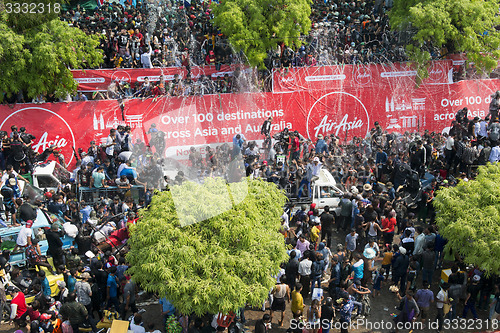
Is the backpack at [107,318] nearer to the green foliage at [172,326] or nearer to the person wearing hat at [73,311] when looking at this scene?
the person wearing hat at [73,311]

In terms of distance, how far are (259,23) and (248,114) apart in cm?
377

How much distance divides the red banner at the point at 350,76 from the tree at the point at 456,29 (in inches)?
25.2

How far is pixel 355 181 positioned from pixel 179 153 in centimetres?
698

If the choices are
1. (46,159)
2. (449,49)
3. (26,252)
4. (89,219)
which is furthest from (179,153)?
(449,49)

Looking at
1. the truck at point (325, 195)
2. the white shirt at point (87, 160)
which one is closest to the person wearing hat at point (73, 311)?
the white shirt at point (87, 160)

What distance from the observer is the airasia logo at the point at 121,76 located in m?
20.1

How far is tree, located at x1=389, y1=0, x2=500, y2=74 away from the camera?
21.1 meters

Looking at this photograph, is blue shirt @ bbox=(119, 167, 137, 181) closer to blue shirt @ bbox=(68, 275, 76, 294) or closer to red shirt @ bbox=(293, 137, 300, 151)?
blue shirt @ bbox=(68, 275, 76, 294)

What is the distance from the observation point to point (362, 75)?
20.9 meters

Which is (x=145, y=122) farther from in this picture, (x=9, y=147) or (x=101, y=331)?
(x=101, y=331)

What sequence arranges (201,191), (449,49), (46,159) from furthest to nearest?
(449,49), (46,159), (201,191)

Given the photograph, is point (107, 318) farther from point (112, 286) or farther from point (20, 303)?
point (20, 303)

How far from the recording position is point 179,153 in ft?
63.3

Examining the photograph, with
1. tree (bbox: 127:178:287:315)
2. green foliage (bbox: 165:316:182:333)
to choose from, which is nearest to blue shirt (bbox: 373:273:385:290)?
tree (bbox: 127:178:287:315)
